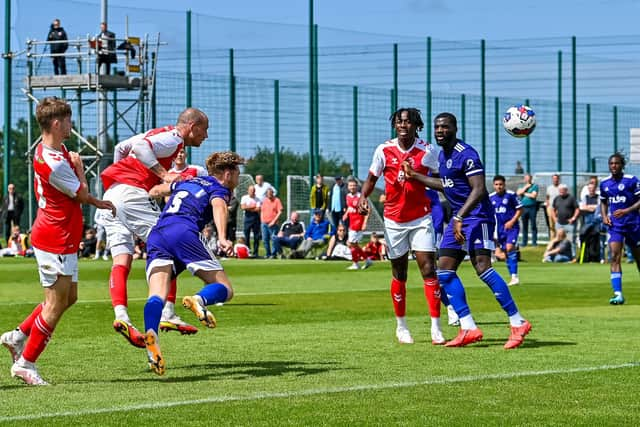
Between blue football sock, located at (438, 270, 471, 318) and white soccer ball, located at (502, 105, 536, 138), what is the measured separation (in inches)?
129

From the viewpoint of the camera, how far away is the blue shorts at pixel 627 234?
17.7m

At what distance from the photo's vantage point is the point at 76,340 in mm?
11867

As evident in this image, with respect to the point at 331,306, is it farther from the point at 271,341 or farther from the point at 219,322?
the point at 271,341

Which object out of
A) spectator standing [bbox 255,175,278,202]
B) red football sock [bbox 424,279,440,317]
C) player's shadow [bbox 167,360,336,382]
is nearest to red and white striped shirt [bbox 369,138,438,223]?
red football sock [bbox 424,279,440,317]

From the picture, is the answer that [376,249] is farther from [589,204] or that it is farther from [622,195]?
[622,195]

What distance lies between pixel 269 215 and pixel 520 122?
19011mm

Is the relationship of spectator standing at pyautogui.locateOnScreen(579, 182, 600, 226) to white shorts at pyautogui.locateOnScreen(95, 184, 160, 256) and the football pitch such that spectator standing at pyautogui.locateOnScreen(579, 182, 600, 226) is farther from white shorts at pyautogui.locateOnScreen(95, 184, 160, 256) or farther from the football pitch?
white shorts at pyautogui.locateOnScreen(95, 184, 160, 256)

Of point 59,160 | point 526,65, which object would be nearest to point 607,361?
point 59,160

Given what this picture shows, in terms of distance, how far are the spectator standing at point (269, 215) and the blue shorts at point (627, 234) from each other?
1583 centimetres

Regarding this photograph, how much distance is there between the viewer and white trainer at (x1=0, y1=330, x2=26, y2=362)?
362 inches

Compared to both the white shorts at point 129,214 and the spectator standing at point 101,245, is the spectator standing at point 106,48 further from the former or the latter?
the white shorts at point 129,214

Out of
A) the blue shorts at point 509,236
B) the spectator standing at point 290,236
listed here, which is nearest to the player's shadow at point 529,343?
the blue shorts at point 509,236

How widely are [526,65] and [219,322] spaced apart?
2788 cm

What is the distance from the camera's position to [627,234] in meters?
17.8
